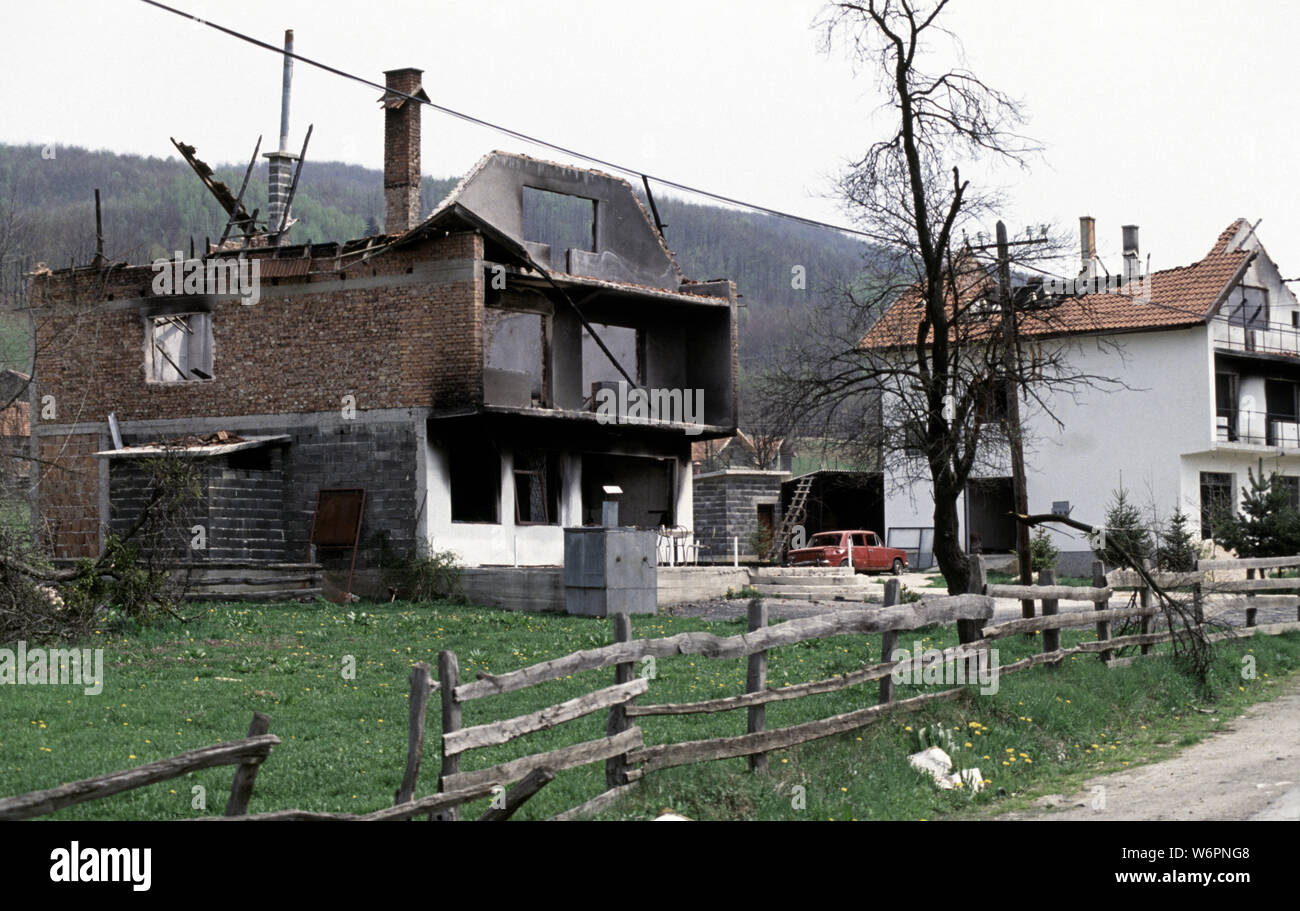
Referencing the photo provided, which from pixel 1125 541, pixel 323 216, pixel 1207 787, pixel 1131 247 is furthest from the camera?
pixel 323 216

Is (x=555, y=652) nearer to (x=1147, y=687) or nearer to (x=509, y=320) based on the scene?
(x=1147, y=687)

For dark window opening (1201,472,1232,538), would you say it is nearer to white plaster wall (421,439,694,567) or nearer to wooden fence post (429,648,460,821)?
white plaster wall (421,439,694,567)

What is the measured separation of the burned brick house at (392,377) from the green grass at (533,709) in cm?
782

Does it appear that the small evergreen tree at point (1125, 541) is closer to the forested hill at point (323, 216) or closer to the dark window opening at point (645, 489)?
the dark window opening at point (645, 489)

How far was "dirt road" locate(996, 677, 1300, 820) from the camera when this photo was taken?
33.1 feet

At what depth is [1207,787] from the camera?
439 inches

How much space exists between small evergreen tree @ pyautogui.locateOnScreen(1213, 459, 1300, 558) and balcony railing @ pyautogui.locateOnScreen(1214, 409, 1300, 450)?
21.4ft

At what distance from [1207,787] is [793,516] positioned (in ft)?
128

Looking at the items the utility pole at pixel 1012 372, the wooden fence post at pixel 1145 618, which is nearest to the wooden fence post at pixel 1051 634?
the wooden fence post at pixel 1145 618

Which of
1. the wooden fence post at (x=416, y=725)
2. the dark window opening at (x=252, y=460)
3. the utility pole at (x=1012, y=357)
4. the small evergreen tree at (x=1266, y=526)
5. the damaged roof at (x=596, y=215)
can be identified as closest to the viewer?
the wooden fence post at (x=416, y=725)
